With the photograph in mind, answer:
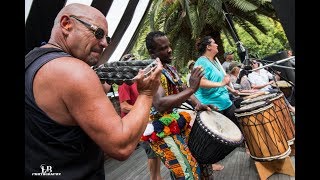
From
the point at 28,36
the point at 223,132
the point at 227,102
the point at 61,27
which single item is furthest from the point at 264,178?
the point at 61,27

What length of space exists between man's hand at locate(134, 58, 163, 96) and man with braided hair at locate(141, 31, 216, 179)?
106cm

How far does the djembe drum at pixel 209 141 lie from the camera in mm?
2785

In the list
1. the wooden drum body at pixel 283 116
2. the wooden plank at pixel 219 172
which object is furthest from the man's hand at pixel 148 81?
the wooden plank at pixel 219 172

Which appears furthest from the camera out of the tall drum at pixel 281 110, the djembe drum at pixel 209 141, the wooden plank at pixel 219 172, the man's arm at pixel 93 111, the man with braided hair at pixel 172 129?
the wooden plank at pixel 219 172

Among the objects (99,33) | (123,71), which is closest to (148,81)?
(123,71)

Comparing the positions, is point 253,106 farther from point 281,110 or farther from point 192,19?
point 192,19

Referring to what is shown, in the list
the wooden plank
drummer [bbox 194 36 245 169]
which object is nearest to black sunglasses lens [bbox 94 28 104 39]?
drummer [bbox 194 36 245 169]

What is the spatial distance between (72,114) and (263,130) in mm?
3346

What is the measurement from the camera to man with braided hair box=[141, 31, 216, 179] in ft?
8.66

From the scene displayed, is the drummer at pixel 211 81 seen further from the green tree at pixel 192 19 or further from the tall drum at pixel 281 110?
the green tree at pixel 192 19

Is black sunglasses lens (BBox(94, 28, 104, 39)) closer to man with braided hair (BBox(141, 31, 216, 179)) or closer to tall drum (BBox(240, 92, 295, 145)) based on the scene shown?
man with braided hair (BBox(141, 31, 216, 179))

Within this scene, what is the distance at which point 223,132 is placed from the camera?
2926mm

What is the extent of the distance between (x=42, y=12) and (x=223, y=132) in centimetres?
235

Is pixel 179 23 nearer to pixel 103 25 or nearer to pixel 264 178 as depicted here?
pixel 264 178
